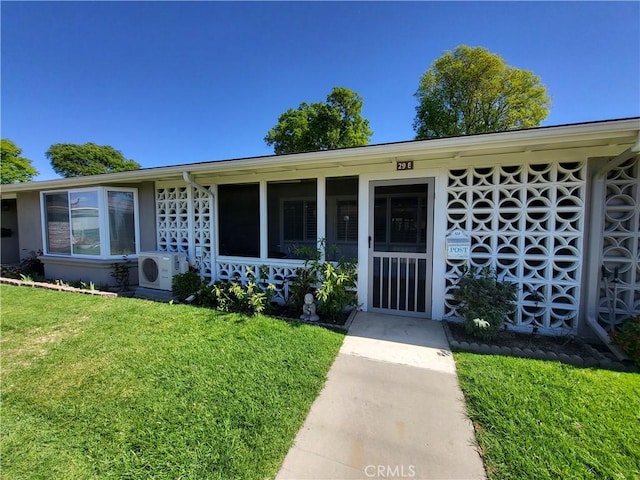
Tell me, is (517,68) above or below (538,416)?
above

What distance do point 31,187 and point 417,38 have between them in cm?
1045

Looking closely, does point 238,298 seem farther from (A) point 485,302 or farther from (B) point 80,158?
(B) point 80,158

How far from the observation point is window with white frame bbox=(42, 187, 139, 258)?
5785mm

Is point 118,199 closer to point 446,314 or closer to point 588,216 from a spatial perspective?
point 446,314

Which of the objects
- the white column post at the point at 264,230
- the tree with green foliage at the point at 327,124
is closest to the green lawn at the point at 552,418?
the white column post at the point at 264,230

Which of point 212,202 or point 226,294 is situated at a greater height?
point 212,202

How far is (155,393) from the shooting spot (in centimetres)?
226

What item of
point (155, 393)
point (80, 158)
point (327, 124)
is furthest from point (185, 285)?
point (80, 158)

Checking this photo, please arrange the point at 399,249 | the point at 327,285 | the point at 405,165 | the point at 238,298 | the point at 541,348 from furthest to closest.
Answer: the point at 238,298 → the point at 399,249 → the point at 405,165 → the point at 327,285 → the point at 541,348

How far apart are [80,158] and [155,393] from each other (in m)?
40.7

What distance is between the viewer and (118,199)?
591 centimetres

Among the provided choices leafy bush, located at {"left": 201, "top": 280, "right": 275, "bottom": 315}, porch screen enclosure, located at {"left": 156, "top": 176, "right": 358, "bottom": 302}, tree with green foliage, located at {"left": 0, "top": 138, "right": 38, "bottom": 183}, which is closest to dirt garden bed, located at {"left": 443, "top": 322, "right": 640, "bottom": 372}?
porch screen enclosure, located at {"left": 156, "top": 176, "right": 358, "bottom": 302}

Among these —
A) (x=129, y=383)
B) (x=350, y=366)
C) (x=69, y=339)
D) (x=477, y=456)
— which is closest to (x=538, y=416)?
(x=477, y=456)

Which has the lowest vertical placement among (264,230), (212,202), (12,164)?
(264,230)
